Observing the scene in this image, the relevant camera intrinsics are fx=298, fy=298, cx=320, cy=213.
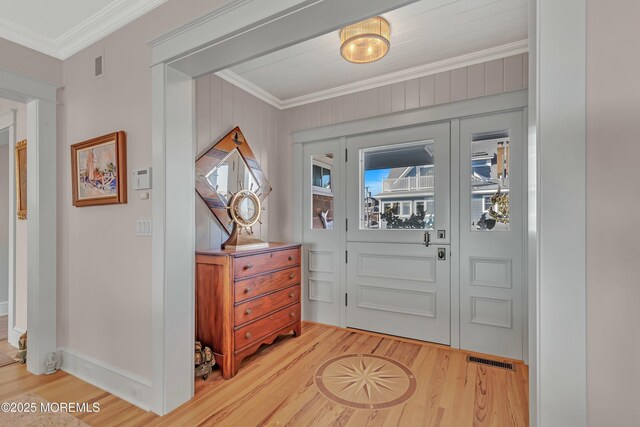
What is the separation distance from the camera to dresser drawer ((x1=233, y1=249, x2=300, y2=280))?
2.38m

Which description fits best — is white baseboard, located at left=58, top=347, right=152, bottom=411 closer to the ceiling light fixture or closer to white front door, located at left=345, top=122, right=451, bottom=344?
white front door, located at left=345, top=122, right=451, bottom=344

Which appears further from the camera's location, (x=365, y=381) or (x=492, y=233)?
(x=492, y=233)

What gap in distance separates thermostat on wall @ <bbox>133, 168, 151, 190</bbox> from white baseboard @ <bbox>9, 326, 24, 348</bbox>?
2.27 m

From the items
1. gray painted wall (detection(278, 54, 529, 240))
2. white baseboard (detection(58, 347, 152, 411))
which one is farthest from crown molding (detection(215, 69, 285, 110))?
white baseboard (detection(58, 347, 152, 411))

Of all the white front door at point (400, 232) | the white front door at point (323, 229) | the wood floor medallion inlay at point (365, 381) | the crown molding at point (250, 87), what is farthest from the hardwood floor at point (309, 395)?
the crown molding at point (250, 87)

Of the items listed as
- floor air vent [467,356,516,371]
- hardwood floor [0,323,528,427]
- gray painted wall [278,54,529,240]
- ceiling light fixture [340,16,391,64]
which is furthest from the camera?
gray painted wall [278,54,529,240]

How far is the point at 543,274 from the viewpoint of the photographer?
0.85m

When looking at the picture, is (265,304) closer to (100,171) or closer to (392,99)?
(100,171)

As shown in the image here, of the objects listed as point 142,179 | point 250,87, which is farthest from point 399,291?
point 250,87

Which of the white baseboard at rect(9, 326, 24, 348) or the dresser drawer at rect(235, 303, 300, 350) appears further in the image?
the white baseboard at rect(9, 326, 24, 348)

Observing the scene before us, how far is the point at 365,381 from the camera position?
2.22 metres

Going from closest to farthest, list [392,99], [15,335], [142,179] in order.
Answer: [142,179]
[15,335]
[392,99]

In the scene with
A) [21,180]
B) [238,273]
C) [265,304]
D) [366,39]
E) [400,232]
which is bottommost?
[265,304]

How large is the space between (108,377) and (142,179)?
1.42 meters
